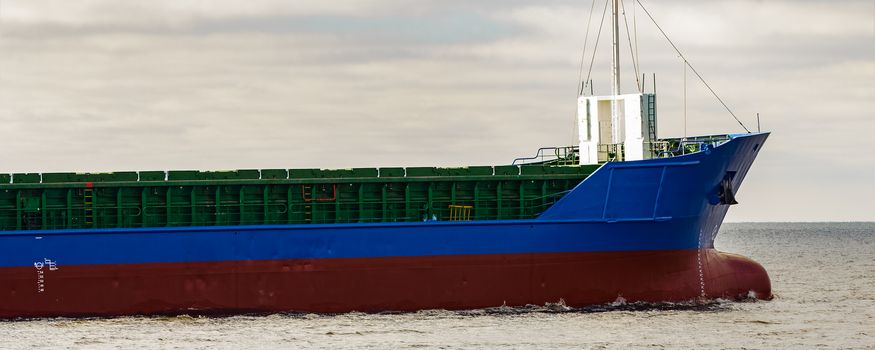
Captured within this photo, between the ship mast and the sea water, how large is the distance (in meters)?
4.76

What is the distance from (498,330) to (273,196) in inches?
283

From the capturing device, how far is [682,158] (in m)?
28.9

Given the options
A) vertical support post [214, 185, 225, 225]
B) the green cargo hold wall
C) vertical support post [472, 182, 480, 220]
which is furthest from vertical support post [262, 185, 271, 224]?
vertical support post [472, 182, 480, 220]

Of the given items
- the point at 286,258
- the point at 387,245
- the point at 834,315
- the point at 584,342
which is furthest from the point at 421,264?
the point at 834,315

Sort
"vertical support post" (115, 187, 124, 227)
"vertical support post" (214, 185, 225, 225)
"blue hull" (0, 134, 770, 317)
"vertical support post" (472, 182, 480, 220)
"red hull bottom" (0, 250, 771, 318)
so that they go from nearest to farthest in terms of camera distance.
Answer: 1. "blue hull" (0, 134, 770, 317)
2. "red hull bottom" (0, 250, 771, 318)
3. "vertical support post" (115, 187, 124, 227)
4. "vertical support post" (214, 185, 225, 225)
5. "vertical support post" (472, 182, 480, 220)

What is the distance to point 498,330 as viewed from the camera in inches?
1022

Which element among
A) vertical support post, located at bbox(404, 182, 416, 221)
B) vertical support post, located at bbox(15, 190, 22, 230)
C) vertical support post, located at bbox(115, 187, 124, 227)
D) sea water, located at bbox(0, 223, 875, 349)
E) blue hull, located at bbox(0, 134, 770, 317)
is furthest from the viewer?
vertical support post, located at bbox(404, 182, 416, 221)

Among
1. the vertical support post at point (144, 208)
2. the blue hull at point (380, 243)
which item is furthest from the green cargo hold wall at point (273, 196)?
the blue hull at point (380, 243)

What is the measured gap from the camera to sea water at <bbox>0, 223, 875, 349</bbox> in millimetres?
24562

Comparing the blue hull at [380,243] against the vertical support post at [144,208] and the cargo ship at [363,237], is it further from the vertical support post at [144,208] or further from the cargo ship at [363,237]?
the vertical support post at [144,208]

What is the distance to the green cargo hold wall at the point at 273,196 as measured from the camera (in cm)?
2956

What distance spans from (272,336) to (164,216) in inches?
227

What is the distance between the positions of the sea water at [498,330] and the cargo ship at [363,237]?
19.6 inches

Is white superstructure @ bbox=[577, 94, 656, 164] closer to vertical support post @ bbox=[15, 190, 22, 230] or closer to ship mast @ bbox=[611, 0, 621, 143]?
ship mast @ bbox=[611, 0, 621, 143]
